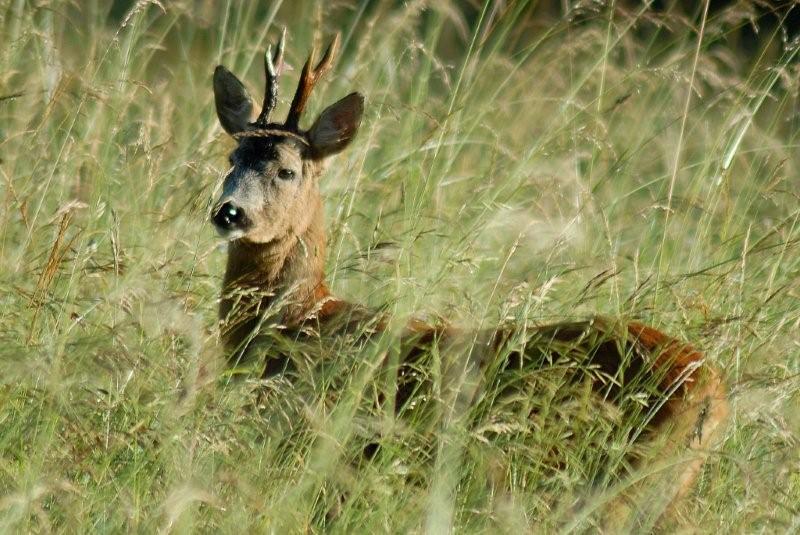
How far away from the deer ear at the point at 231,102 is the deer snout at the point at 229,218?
1.68 feet

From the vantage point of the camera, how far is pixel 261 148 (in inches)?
169

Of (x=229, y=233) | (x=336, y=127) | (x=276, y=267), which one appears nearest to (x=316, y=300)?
(x=276, y=267)

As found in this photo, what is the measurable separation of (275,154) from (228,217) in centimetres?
40

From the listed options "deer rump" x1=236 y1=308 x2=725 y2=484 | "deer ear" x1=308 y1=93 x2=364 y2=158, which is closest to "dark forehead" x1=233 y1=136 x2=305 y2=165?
"deer ear" x1=308 y1=93 x2=364 y2=158

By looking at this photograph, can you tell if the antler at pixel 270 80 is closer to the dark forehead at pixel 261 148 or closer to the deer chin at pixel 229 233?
the dark forehead at pixel 261 148

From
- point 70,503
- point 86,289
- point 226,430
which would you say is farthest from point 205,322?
point 70,503

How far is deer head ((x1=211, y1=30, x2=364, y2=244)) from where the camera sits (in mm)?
4090

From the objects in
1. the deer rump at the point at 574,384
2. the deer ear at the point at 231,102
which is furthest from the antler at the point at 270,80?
the deer rump at the point at 574,384

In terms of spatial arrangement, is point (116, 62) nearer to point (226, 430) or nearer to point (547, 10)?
point (226, 430)

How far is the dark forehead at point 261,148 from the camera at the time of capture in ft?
14.1

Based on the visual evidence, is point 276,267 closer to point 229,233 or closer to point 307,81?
point 229,233

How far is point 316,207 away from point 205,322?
1.69 ft

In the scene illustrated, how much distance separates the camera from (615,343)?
3.35m

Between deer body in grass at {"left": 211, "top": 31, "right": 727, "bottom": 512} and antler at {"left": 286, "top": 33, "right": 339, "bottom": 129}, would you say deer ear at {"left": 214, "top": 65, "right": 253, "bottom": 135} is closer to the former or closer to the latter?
deer body in grass at {"left": 211, "top": 31, "right": 727, "bottom": 512}
